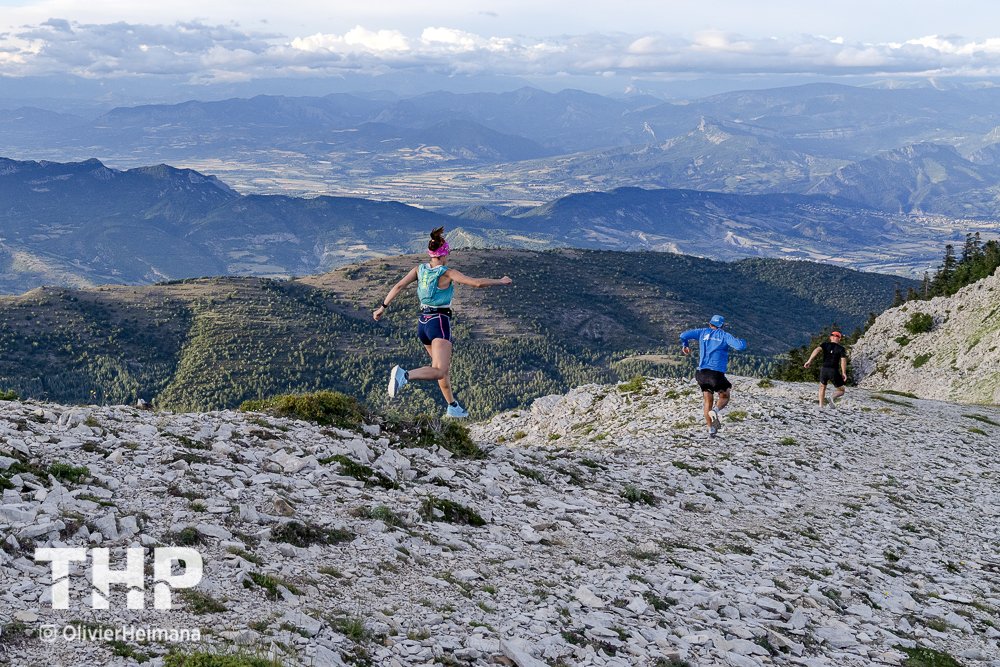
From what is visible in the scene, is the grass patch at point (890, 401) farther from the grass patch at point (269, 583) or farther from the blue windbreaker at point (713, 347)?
the grass patch at point (269, 583)

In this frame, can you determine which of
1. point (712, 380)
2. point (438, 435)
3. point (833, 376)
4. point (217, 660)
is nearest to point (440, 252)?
point (438, 435)

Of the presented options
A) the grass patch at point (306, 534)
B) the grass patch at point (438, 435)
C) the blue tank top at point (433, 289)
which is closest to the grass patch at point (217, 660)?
the grass patch at point (306, 534)

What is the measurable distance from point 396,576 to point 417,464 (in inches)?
212

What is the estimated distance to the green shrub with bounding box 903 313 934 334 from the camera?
237 ft

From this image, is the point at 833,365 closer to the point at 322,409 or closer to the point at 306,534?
the point at 322,409

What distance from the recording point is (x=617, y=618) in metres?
11.1

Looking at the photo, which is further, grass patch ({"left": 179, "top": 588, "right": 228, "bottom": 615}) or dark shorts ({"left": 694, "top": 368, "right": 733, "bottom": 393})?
dark shorts ({"left": 694, "top": 368, "right": 733, "bottom": 393})

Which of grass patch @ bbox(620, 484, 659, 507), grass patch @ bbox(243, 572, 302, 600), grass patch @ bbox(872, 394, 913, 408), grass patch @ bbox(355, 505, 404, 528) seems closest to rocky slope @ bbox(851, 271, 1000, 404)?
grass patch @ bbox(872, 394, 913, 408)

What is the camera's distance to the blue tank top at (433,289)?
16922mm

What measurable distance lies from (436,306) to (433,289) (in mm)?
419

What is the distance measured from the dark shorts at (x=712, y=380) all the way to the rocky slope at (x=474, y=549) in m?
4.14

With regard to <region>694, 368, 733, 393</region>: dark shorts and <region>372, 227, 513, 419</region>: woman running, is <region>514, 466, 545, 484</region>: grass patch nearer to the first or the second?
<region>372, 227, 513, 419</region>: woman running

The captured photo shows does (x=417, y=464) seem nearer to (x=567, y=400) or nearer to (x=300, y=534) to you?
(x=300, y=534)

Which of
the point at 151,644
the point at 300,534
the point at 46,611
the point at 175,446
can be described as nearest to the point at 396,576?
the point at 300,534
